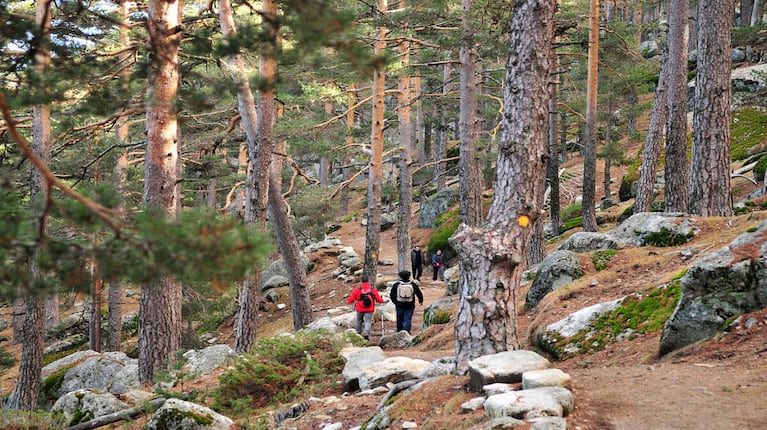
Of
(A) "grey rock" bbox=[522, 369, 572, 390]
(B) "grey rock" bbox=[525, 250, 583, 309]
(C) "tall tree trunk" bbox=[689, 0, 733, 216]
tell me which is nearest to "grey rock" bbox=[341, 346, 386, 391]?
(B) "grey rock" bbox=[525, 250, 583, 309]

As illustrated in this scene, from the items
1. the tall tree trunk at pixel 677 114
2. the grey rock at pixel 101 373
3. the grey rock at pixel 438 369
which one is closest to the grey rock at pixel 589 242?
the tall tree trunk at pixel 677 114

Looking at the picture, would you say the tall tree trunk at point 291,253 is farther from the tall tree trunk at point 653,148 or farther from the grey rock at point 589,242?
the tall tree trunk at point 653,148

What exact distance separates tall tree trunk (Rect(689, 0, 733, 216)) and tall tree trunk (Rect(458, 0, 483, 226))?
17.3ft

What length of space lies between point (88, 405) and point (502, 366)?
22.5 ft

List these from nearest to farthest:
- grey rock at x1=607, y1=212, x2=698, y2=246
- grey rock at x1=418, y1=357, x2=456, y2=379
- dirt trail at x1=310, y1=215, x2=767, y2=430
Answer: dirt trail at x1=310, y1=215, x2=767, y2=430, grey rock at x1=418, y1=357, x2=456, y2=379, grey rock at x1=607, y1=212, x2=698, y2=246

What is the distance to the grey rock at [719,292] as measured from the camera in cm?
600

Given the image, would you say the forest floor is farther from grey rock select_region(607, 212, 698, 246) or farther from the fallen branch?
grey rock select_region(607, 212, 698, 246)

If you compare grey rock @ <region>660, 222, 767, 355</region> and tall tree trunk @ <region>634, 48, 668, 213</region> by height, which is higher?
tall tree trunk @ <region>634, 48, 668, 213</region>

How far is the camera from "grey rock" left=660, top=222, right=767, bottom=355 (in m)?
6.00

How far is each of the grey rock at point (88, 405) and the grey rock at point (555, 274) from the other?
23.7 ft

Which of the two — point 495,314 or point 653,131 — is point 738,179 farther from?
point 495,314

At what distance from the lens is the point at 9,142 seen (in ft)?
46.7

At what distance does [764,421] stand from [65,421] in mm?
8889

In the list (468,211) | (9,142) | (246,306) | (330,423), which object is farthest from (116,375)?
(468,211)
